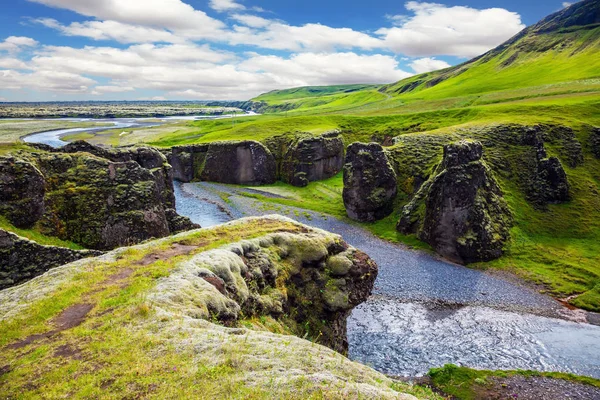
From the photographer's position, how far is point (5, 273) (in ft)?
84.5

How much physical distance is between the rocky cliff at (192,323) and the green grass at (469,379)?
10.3m

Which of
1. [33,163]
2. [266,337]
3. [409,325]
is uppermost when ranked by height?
[33,163]

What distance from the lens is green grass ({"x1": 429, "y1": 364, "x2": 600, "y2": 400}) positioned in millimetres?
31578

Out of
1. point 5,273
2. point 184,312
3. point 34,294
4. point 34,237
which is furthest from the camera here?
point 34,237

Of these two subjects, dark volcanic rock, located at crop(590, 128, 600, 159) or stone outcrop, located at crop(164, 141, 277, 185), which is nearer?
dark volcanic rock, located at crop(590, 128, 600, 159)

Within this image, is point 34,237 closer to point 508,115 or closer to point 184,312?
point 184,312

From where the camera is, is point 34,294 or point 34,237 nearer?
point 34,294

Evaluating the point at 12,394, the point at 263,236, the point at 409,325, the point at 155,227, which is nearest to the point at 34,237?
the point at 155,227

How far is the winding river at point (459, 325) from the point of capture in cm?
3712

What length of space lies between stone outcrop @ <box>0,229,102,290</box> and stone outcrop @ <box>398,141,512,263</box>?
56.3m

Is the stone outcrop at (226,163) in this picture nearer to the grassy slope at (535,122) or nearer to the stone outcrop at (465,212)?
the grassy slope at (535,122)

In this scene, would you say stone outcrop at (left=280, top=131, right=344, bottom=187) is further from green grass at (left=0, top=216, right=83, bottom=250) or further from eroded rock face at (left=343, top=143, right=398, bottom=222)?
green grass at (left=0, top=216, right=83, bottom=250)

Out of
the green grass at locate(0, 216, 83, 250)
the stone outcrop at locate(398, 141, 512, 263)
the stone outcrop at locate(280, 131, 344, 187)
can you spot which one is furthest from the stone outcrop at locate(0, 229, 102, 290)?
the stone outcrop at locate(280, 131, 344, 187)

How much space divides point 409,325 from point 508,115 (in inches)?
3430
